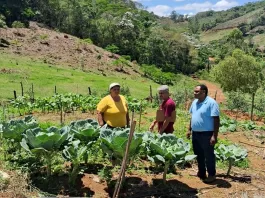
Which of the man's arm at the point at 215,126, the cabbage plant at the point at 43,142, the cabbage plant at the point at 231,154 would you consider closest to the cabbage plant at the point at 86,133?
the cabbage plant at the point at 43,142

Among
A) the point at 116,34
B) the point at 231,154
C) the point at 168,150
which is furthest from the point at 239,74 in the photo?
the point at 116,34

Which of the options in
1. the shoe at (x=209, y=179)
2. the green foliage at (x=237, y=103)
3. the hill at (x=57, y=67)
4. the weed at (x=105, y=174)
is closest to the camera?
the weed at (x=105, y=174)

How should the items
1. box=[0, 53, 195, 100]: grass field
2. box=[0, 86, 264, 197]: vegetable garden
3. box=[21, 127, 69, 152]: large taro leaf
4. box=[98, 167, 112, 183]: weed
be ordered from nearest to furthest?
box=[21, 127, 69, 152]: large taro leaf → box=[0, 86, 264, 197]: vegetable garden → box=[98, 167, 112, 183]: weed → box=[0, 53, 195, 100]: grass field

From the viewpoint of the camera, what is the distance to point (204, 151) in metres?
5.57

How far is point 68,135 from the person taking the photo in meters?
5.04

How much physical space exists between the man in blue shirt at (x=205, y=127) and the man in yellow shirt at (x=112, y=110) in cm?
114

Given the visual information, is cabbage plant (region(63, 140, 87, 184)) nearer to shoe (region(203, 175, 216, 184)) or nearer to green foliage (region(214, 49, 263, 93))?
shoe (region(203, 175, 216, 184))

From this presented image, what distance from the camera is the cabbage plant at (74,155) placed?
4834 mm

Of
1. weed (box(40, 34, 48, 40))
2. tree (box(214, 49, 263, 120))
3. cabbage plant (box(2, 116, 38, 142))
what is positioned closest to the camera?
cabbage plant (box(2, 116, 38, 142))

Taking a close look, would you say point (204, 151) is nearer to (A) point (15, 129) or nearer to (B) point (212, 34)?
(A) point (15, 129)

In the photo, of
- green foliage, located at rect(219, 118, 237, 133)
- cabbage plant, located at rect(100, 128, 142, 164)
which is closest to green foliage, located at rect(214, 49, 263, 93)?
green foliage, located at rect(219, 118, 237, 133)

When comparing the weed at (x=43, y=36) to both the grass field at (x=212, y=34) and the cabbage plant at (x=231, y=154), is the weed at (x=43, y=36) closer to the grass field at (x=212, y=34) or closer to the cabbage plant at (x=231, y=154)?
the cabbage plant at (x=231, y=154)

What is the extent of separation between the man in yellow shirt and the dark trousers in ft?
3.95

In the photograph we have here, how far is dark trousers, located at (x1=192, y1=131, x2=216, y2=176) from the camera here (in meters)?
5.48
